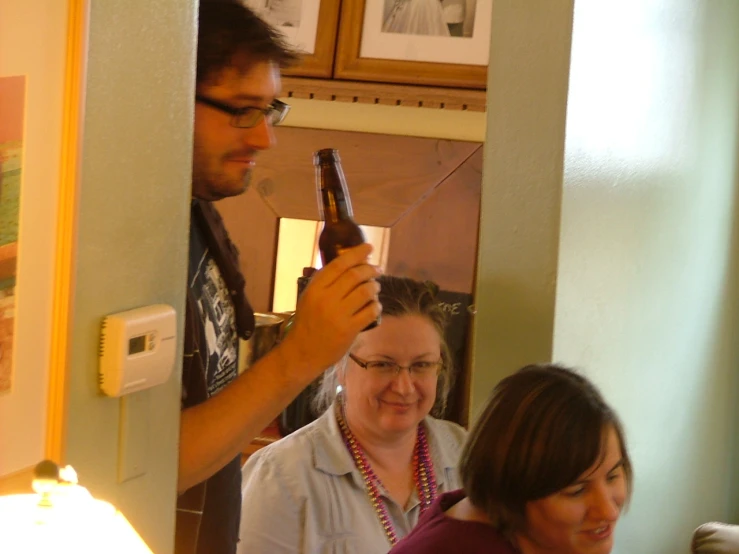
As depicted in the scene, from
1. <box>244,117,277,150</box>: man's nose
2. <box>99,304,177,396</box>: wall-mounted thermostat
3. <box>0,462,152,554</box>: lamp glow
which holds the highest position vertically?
<box>244,117,277,150</box>: man's nose

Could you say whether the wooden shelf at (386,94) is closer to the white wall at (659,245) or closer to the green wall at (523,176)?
the white wall at (659,245)

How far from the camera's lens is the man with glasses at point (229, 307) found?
1.12m

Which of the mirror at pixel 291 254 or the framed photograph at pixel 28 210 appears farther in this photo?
the mirror at pixel 291 254

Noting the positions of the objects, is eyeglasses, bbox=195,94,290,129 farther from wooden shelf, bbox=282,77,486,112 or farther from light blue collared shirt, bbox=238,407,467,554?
wooden shelf, bbox=282,77,486,112

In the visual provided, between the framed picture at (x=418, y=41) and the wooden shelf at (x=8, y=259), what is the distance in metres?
2.03

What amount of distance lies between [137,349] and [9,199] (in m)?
0.19

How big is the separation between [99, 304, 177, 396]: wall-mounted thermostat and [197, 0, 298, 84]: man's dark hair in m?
0.38

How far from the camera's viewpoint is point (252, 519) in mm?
1928

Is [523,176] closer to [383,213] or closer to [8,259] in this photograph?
[383,213]

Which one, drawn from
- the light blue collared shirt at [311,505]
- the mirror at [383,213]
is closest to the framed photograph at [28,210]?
the light blue collared shirt at [311,505]

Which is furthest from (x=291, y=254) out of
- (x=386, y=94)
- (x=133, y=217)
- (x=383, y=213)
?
(x=133, y=217)

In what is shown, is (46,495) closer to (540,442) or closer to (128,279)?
(128,279)

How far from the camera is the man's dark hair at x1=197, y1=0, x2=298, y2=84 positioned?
1.23m

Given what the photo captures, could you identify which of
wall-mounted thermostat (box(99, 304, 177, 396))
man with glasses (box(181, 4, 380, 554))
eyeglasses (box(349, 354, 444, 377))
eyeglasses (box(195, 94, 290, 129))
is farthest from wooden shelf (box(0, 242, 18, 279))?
eyeglasses (box(349, 354, 444, 377))
